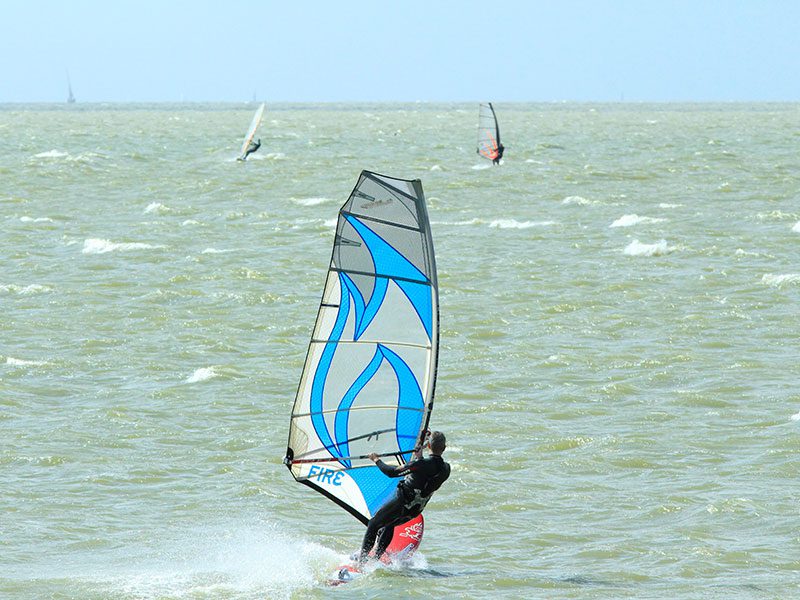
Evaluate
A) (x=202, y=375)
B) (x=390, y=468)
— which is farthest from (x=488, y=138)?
(x=390, y=468)

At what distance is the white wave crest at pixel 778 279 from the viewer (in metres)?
23.7

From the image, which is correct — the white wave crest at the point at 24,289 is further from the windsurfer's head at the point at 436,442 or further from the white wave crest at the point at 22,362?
the windsurfer's head at the point at 436,442

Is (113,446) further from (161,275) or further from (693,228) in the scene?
(693,228)

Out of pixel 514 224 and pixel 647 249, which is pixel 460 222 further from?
pixel 647 249

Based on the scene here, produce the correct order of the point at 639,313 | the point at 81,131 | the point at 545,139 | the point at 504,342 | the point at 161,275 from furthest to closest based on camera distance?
the point at 81,131, the point at 545,139, the point at 161,275, the point at 639,313, the point at 504,342

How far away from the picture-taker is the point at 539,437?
1521 centimetres

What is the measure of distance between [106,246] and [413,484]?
19868mm

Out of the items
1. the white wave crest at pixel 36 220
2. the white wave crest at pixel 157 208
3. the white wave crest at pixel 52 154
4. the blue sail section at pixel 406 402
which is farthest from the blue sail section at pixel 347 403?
the white wave crest at pixel 52 154

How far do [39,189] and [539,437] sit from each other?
29435 millimetres

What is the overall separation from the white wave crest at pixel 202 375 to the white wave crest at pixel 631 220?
16.2 meters

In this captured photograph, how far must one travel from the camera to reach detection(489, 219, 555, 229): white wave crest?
32188mm

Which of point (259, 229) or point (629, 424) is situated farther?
point (259, 229)

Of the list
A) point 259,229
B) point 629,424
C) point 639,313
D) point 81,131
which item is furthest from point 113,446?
point 81,131

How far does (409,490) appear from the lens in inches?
413
